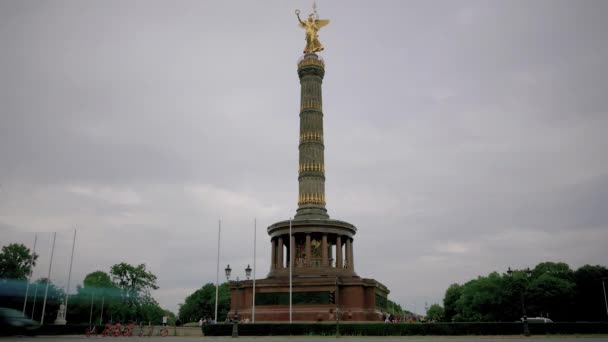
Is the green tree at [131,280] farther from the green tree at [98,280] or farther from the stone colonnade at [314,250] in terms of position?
the stone colonnade at [314,250]

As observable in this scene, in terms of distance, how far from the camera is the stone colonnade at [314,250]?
152 feet

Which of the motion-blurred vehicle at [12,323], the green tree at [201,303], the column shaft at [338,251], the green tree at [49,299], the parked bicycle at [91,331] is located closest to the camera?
the motion-blurred vehicle at [12,323]

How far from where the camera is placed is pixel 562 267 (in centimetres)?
7475

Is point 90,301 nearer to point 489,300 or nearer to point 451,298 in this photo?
point 489,300

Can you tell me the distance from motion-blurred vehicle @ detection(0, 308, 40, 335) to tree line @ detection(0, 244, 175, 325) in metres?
25.9

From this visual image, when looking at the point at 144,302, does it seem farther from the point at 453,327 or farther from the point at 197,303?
the point at 453,327

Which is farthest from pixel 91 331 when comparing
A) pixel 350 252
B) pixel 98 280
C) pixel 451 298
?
pixel 451 298

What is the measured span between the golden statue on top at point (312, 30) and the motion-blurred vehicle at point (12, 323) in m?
38.2

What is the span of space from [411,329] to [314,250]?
660 inches

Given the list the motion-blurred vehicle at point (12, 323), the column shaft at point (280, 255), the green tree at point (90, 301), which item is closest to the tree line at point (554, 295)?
the column shaft at point (280, 255)

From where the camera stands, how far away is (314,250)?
47375mm

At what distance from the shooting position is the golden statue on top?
55031mm

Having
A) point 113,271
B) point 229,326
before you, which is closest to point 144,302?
point 113,271

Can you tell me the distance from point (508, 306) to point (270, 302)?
41.9m
